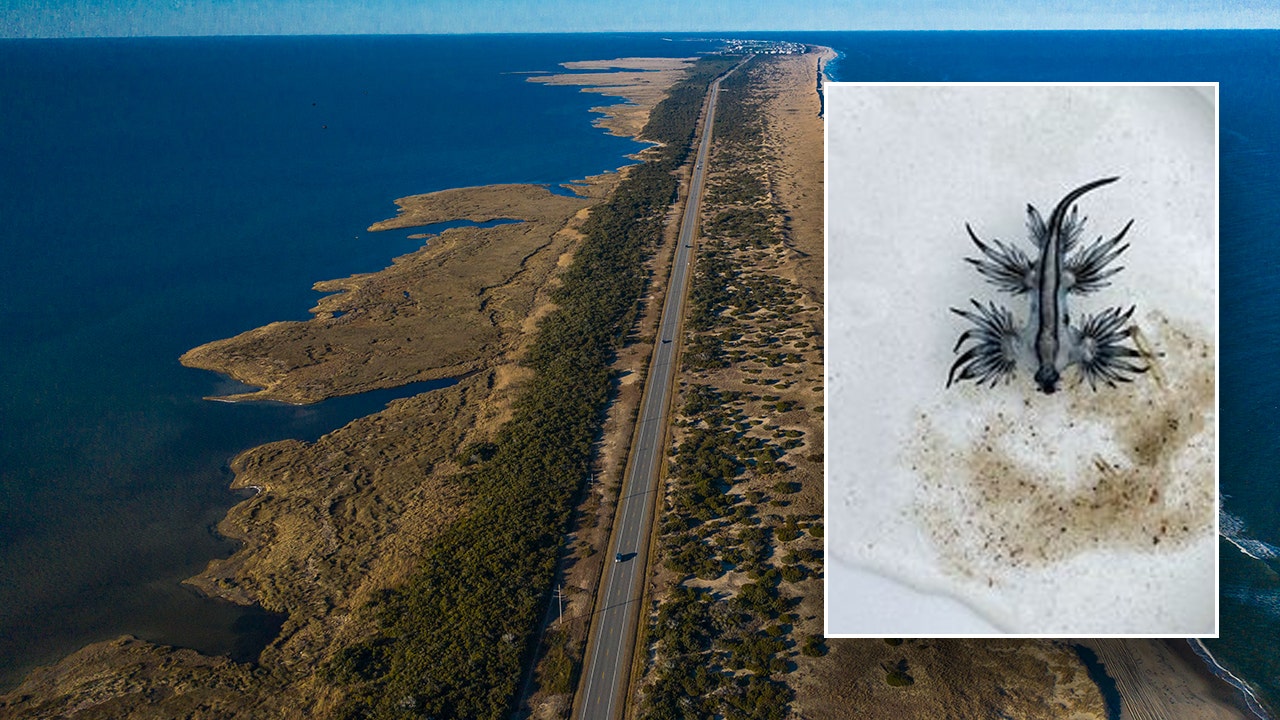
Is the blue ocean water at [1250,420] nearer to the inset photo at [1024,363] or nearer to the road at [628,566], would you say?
the inset photo at [1024,363]

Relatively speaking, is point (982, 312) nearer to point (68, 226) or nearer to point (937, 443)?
point (937, 443)

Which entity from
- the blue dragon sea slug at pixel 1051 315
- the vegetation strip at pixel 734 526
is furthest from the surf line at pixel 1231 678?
the blue dragon sea slug at pixel 1051 315

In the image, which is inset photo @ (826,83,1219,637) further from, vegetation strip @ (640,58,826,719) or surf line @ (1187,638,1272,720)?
surf line @ (1187,638,1272,720)

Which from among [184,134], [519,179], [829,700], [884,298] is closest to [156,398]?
[829,700]

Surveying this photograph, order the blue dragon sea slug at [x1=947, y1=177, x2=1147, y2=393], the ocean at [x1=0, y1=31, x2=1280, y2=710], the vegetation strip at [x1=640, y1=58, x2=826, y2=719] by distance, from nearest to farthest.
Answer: the blue dragon sea slug at [x1=947, y1=177, x2=1147, y2=393], the vegetation strip at [x1=640, y1=58, x2=826, y2=719], the ocean at [x1=0, y1=31, x2=1280, y2=710]

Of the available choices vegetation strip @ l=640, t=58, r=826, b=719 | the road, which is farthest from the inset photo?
the road
